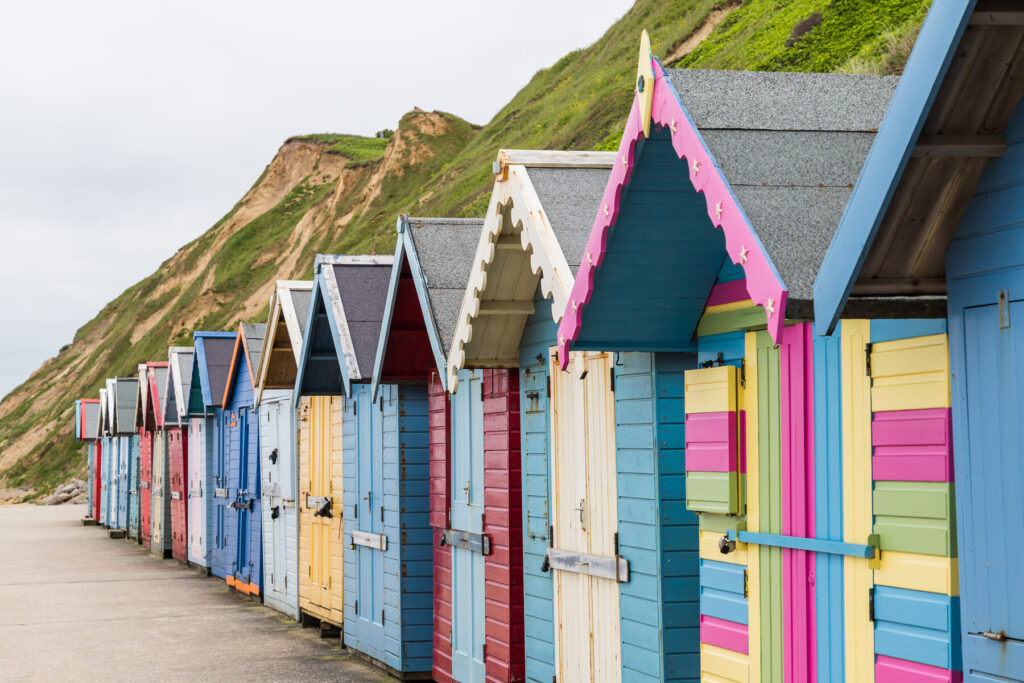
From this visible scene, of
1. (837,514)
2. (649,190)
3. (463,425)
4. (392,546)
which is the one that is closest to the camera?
(837,514)

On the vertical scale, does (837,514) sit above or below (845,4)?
below

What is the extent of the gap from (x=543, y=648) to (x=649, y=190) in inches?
159

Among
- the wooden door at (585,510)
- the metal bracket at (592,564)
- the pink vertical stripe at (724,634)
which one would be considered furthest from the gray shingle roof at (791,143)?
the metal bracket at (592,564)

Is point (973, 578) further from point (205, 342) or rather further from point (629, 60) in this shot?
point (629, 60)

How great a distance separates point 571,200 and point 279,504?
10.3 metres

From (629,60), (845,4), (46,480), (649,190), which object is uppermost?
(629,60)

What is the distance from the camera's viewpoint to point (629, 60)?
177 ft

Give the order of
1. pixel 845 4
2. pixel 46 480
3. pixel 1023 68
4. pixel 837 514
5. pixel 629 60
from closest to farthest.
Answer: pixel 1023 68, pixel 837 514, pixel 845 4, pixel 629 60, pixel 46 480

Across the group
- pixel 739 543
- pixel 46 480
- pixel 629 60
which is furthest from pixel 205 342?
pixel 46 480

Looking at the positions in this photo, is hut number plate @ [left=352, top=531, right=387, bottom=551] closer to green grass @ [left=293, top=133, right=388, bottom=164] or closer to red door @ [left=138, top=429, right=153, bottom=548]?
red door @ [left=138, top=429, right=153, bottom=548]

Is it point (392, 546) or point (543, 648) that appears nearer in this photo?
point (543, 648)

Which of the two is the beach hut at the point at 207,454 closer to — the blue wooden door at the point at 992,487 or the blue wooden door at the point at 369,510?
the blue wooden door at the point at 369,510

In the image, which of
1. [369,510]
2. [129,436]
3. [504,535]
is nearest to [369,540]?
[369,510]

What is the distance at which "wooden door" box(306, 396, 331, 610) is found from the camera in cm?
1456
